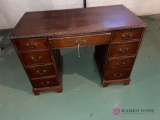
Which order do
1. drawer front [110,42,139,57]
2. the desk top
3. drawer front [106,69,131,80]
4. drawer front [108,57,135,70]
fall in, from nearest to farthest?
1. the desk top
2. drawer front [110,42,139,57]
3. drawer front [108,57,135,70]
4. drawer front [106,69,131,80]

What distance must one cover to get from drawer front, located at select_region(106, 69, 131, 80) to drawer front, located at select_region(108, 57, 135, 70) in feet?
0.20

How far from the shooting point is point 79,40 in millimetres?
1101

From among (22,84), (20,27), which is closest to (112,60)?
(20,27)

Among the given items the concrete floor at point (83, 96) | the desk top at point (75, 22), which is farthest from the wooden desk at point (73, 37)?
the concrete floor at point (83, 96)

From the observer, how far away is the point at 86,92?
1.51 meters

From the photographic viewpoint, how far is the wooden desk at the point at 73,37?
106cm

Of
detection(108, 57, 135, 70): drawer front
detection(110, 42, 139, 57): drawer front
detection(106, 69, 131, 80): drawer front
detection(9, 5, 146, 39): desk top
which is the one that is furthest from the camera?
detection(106, 69, 131, 80): drawer front

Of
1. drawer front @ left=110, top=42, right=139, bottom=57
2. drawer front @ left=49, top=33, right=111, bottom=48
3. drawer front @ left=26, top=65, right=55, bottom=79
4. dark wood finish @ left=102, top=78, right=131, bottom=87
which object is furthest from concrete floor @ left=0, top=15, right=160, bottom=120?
drawer front @ left=49, top=33, right=111, bottom=48

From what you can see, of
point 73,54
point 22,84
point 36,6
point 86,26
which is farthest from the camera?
point 36,6

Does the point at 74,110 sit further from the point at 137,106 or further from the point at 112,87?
the point at 137,106

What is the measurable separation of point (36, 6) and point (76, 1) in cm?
76

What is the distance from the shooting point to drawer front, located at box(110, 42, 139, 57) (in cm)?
118

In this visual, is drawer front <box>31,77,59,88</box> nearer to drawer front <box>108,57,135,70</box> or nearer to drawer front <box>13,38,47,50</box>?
drawer front <box>13,38,47,50</box>

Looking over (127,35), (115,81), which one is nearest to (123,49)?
(127,35)
